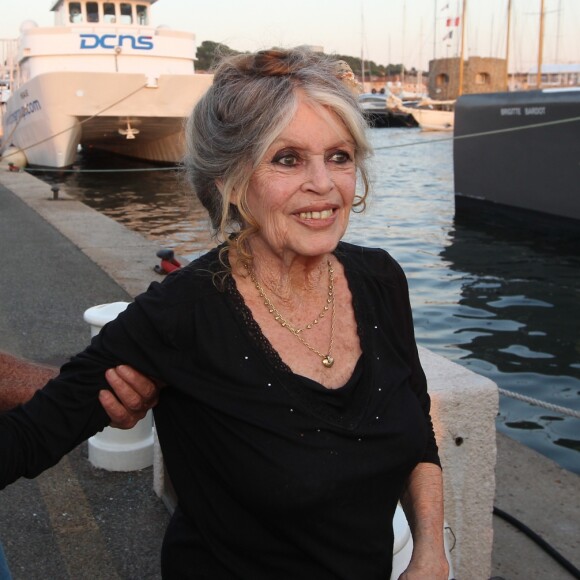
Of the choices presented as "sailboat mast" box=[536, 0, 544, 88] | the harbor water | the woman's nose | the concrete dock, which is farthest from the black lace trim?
"sailboat mast" box=[536, 0, 544, 88]

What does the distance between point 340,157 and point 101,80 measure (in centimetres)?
2219

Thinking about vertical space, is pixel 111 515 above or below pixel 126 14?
below

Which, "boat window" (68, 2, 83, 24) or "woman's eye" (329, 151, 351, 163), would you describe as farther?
"boat window" (68, 2, 83, 24)

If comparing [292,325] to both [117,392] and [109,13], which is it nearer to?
[117,392]

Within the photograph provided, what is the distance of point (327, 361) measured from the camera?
1.86m

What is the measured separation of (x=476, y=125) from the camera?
56.9 ft

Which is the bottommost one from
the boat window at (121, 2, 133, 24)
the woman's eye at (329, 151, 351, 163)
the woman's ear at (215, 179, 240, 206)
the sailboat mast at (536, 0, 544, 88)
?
the woman's ear at (215, 179, 240, 206)

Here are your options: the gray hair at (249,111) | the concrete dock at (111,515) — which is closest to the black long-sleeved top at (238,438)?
the gray hair at (249,111)

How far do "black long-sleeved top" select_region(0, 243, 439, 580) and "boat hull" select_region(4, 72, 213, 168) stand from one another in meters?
20.2

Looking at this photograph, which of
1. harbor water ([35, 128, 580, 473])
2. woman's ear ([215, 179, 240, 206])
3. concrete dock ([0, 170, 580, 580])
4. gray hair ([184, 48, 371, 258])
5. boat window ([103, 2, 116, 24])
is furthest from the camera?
boat window ([103, 2, 116, 24])

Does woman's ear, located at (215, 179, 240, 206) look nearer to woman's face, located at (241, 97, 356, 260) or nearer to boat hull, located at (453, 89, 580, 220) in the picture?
woman's face, located at (241, 97, 356, 260)

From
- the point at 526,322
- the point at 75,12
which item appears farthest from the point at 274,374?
the point at 75,12

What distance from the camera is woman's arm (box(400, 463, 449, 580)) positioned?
1869mm

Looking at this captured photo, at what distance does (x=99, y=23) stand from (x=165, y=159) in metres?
4.79
